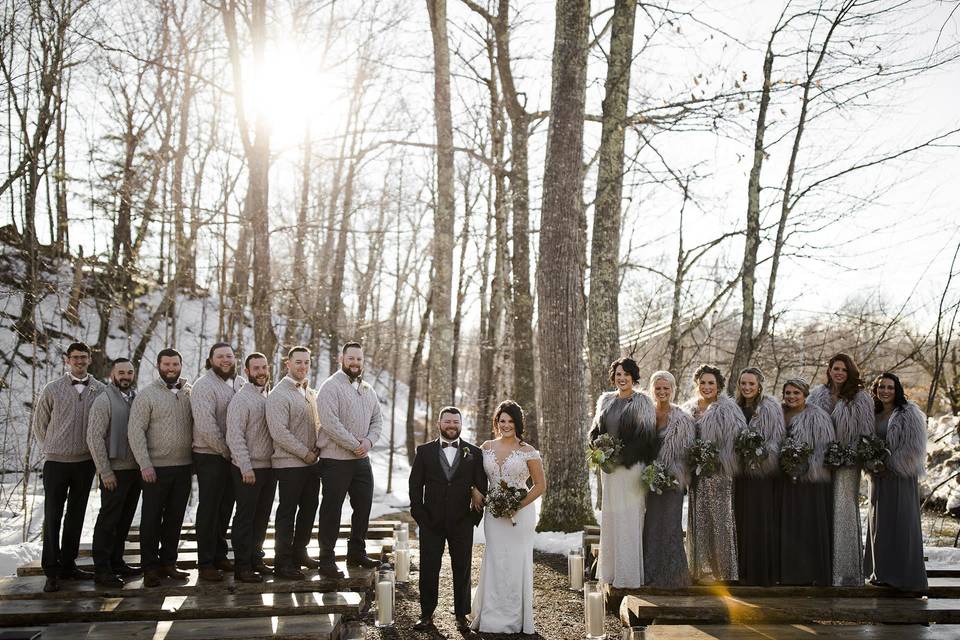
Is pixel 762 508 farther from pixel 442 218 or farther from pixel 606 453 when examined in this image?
pixel 442 218

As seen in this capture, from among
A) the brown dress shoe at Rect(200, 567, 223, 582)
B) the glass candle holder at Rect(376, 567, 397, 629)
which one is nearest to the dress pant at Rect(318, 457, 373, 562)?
the glass candle holder at Rect(376, 567, 397, 629)

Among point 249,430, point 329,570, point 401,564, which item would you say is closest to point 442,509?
point 329,570

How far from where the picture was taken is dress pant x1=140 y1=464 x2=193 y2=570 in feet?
22.4

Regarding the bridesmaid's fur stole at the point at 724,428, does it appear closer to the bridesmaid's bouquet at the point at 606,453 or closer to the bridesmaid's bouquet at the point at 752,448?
the bridesmaid's bouquet at the point at 752,448

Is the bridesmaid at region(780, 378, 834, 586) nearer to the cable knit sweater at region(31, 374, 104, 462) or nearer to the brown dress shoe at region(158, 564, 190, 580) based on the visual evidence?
the brown dress shoe at region(158, 564, 190, 580)

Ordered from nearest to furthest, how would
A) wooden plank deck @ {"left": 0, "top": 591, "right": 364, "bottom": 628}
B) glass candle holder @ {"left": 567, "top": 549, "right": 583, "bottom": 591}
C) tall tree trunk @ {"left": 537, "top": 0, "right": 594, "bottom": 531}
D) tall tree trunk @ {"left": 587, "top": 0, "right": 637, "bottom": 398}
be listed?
wooden plank deck @ {"left": 0, "top": 591, "right": 364, "bottom": 628} < glass candle holder @ {"left": 567, "top": 549, "right": 583, "bottom": 591} < tall tree trunk @ {"left": 537, "top": 0, "right": 594, "bottom": 531} < tall tree trunk @ {"left": 587, "top": 0, "right": 637, "bottom": 398}

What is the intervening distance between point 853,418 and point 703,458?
1.63 metres

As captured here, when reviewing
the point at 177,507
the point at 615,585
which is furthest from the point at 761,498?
the point at 177,507

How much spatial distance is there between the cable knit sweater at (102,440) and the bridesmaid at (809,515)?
248 inches

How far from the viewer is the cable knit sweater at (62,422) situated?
273 inches

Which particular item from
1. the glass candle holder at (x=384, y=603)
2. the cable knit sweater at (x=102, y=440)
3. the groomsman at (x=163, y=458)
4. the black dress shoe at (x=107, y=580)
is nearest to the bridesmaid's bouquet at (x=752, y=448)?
the glass candle holder at (x=384, y=603)

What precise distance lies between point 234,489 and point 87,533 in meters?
7.22

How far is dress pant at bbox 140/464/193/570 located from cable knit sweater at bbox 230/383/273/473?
0.58 m

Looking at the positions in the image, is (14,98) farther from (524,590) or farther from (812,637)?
(812,637)
